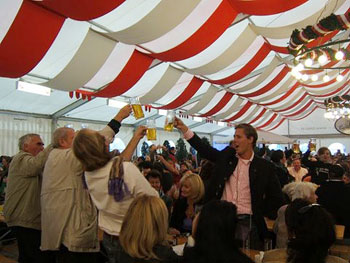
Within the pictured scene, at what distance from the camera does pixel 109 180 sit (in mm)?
1586

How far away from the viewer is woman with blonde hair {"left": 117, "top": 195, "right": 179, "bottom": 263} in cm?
144

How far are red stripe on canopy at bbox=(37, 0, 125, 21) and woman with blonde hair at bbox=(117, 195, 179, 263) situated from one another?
2433 millimetres

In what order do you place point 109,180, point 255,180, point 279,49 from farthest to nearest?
point 279,49 → point 255,180 → point 109,180

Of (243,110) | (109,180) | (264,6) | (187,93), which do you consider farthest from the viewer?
Answer: (243,110)

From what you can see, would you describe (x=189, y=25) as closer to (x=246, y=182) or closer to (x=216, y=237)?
(x=246, y=182)

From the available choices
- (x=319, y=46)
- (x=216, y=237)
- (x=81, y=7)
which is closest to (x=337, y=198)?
(x=319, y=46)

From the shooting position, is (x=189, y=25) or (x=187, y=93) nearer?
(x=189, y=25)

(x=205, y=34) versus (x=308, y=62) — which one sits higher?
(x=205, y=34)

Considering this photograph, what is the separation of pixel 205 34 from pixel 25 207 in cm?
373

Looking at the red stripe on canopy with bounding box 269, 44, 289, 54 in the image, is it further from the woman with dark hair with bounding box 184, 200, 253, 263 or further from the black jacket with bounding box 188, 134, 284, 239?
the woman with dark hair with bounding box 184, 200, 253, 263

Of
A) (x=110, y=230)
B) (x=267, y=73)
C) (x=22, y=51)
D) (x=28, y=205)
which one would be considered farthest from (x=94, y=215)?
(x=267, y=73)

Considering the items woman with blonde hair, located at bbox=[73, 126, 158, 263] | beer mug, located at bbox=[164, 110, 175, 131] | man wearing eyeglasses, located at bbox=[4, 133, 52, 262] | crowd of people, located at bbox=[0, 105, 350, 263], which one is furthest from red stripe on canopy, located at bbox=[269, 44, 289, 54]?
woman with blonde hair, located at bbox=[73, 126, 158, 263]

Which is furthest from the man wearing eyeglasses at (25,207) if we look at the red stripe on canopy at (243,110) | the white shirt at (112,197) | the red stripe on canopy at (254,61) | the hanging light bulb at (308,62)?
the red stripe on canopy at (243,110)

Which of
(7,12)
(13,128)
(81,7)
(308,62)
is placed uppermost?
(7,12)
